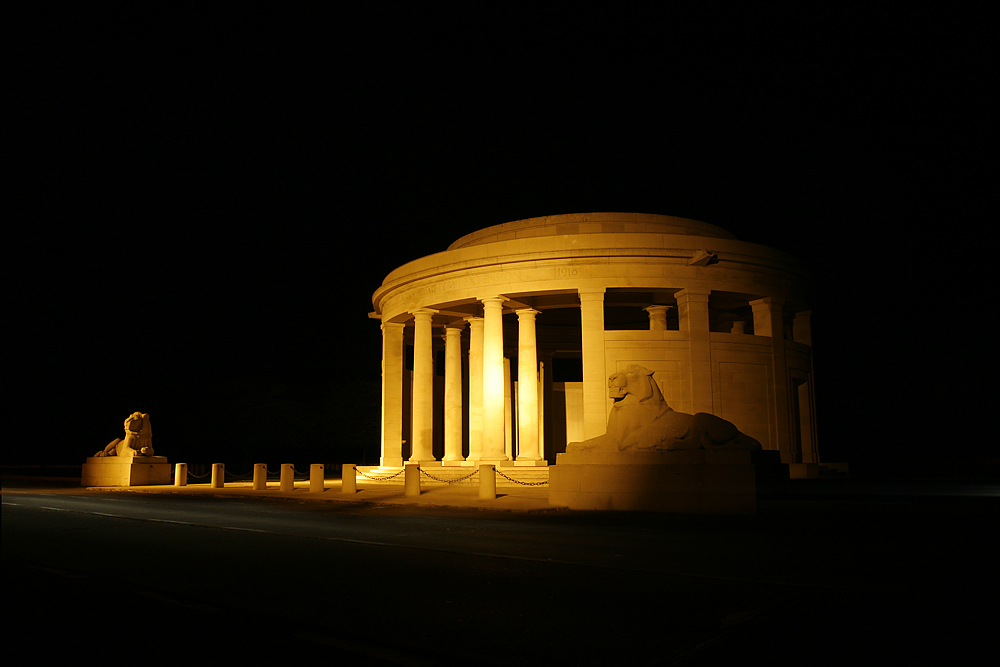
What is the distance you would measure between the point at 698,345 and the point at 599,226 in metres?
7.52

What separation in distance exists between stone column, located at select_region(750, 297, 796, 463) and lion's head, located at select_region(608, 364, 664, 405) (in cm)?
1658

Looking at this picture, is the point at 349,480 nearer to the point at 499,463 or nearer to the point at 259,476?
the point at 259,476

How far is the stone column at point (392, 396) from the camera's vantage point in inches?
1614

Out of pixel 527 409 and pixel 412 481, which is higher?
pixel 527 409

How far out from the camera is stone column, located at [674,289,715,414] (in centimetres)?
3322

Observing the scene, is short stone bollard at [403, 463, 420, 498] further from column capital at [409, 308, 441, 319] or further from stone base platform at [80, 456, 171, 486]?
stone base platform at [80, 456, 171, 486]

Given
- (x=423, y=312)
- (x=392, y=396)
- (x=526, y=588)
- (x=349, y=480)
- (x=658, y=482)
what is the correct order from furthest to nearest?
(x=392, y=396)
(x=423, y=312)
(x=349, y=480)
(x=658, y=482)
(x=526, y=588)

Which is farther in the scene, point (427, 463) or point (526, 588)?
point (427, 463)

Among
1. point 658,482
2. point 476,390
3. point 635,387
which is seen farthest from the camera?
point 476,390

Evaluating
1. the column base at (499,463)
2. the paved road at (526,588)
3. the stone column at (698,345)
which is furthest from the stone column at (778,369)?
the paved road at (526,588)

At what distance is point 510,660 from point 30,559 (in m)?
9.70

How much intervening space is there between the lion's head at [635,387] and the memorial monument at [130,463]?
1133 inches

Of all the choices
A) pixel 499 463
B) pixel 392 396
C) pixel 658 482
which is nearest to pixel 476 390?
pixel 499 463

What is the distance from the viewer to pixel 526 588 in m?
9.03
